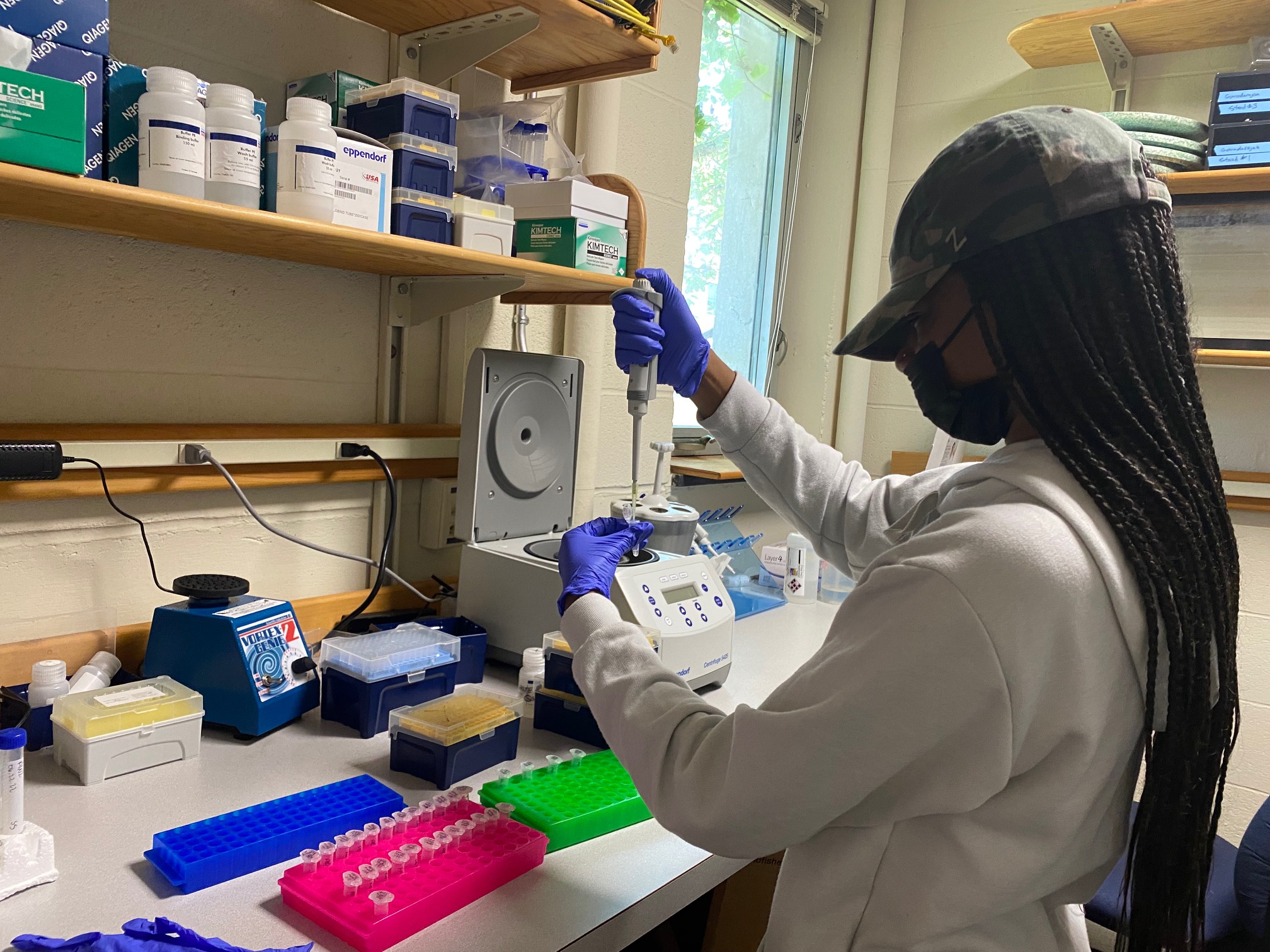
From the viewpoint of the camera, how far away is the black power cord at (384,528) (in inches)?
58.0

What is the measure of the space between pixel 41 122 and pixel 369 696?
72cm

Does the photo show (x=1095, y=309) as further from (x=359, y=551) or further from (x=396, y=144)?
(x=359, y=551)

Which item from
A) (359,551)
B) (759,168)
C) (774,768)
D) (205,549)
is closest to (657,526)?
(359,551)

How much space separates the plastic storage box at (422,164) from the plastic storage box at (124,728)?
0.72 m

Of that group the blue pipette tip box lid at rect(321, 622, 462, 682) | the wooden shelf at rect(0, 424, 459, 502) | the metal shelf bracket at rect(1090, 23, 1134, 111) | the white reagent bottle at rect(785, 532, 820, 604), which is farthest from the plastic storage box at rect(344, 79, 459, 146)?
the metal shelf bracket at rect(1090, 23, 1134, 111)

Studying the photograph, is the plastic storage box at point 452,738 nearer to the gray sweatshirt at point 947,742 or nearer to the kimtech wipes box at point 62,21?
the gray sweatshirt at point 947,742

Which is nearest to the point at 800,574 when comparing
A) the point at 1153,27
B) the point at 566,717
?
the point at 566,717

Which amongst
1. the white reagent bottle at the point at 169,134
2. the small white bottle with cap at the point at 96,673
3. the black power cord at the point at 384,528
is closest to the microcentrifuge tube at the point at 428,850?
the small white bottle with cap at the point at 96,673

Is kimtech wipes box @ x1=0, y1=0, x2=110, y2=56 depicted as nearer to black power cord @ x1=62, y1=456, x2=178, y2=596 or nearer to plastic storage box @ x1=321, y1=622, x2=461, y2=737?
black power cord @ x1=62, y1=456, x2=178, y2=596

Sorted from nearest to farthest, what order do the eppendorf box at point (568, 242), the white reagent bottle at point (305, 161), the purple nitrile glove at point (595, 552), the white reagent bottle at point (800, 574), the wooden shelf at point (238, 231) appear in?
the wooden shelf at point (238, 231) < the purple nitrile glove at point (595, 552) < the white reagent bottle at point (305, 161) < the eppendorf box at point (568, 242) < the white reagent bottle at point (800, 574)

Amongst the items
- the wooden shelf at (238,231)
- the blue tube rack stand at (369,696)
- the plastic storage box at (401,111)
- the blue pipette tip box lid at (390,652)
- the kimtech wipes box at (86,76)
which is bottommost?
the blue tube rack stand at (369,696)

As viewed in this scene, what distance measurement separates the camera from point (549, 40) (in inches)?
58.4

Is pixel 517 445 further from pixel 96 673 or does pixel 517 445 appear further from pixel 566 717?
pixel 96 673

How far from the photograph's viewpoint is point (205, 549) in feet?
4.50
